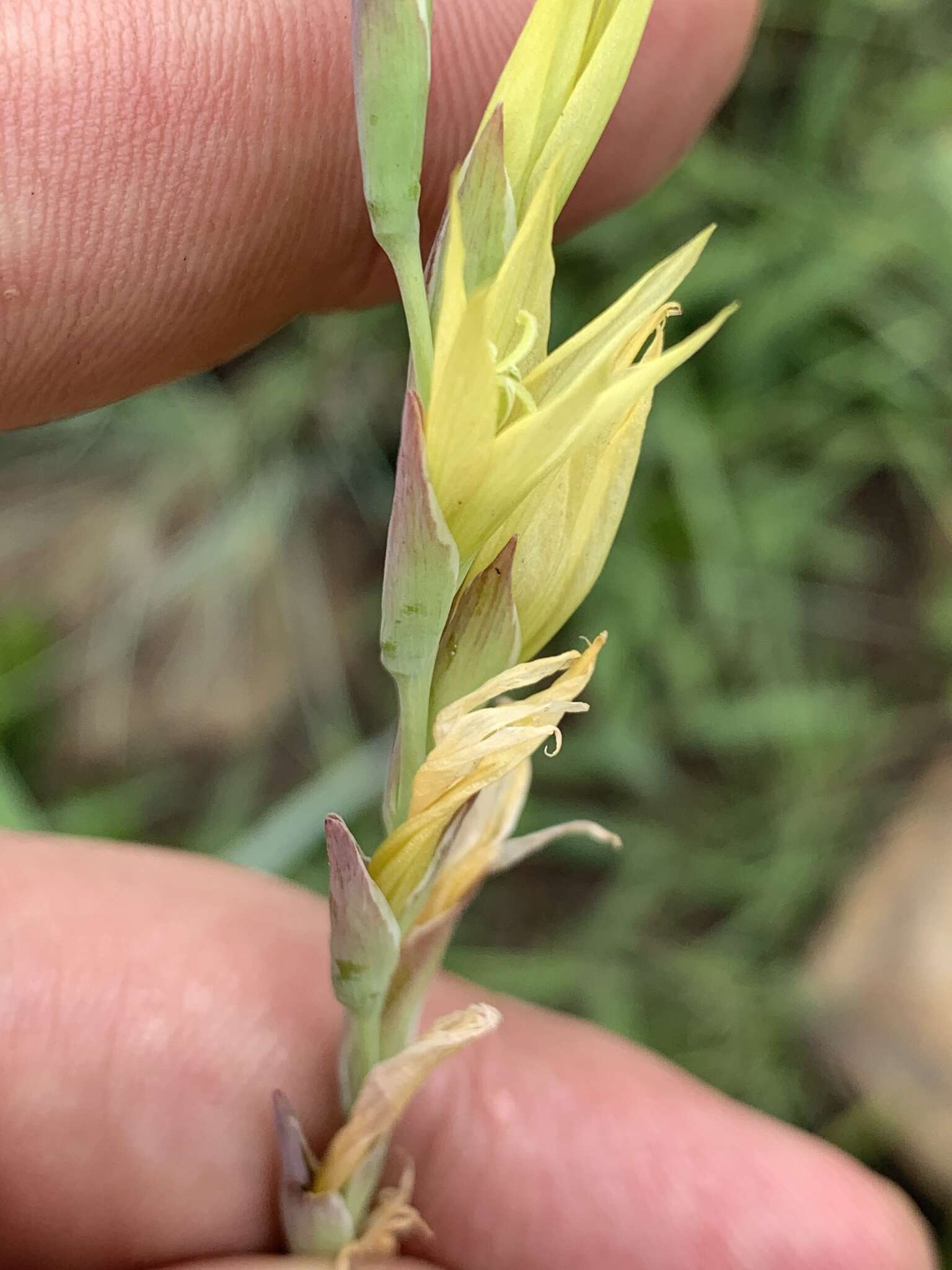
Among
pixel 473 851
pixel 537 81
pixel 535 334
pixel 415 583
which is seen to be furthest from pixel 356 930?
pixel 537 81

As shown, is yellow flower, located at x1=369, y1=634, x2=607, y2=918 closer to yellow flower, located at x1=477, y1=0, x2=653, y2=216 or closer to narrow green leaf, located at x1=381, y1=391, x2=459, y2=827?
narrow green leaf, located at x1=381, y1=391, x2=459, y2=827

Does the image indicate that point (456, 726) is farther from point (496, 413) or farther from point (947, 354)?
point (947, 354)

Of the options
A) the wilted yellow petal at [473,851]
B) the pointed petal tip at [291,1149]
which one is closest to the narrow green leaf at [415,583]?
the wilted yellow petal at [473,851]

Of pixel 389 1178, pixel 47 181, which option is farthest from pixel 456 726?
pixel 389 1178

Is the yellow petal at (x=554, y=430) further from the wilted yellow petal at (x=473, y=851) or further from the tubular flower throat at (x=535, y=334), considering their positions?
the wilted yellow petal at (x=473, y=851)

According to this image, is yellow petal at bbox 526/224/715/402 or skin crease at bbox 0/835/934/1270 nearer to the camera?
yellow petal at bbox 526/224/715/402

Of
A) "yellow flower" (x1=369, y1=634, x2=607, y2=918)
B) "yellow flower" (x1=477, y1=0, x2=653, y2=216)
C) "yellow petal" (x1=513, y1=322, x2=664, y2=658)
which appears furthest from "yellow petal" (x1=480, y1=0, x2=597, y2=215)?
"yellow flower" (x1=369, y1=634, x2=607, y2=918)

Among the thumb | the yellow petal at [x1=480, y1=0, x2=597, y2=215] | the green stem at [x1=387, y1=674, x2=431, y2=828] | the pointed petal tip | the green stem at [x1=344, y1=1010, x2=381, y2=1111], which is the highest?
the yellow petal at [x1=480, y1=0, x2=597, y2=215]
